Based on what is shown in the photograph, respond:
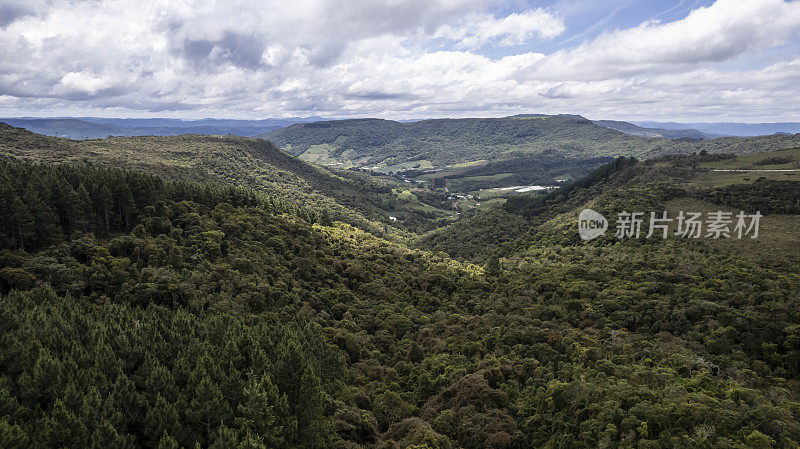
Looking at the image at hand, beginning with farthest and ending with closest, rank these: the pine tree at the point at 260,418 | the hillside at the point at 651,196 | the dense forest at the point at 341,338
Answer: the hillside at the point at 651,196 < the dense forest at the point at 341,338 < the pine tree at the point at 260,418

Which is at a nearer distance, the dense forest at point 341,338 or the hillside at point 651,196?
the dense forest at point 341,338

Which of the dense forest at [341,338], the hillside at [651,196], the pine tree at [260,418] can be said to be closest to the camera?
the pine tree at [260,418]

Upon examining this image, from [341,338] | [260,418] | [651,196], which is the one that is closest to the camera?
[260,418]

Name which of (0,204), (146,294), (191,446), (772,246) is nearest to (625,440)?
(191,446)

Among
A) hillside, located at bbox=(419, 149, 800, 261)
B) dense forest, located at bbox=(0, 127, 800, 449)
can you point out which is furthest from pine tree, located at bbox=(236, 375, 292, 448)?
hillside, located at bbox=(419, 149, 800, 261)

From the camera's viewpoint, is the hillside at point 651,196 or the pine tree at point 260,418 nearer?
the pine tree at point 260,418

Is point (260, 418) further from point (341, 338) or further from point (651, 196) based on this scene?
point (651, 196)

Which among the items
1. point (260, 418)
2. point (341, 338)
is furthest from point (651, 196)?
point (260, 418)

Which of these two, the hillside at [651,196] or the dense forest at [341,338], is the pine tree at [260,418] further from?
the hillside at [651,196]

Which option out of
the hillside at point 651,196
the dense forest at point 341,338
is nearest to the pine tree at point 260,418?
the dense forest at point 341,338
